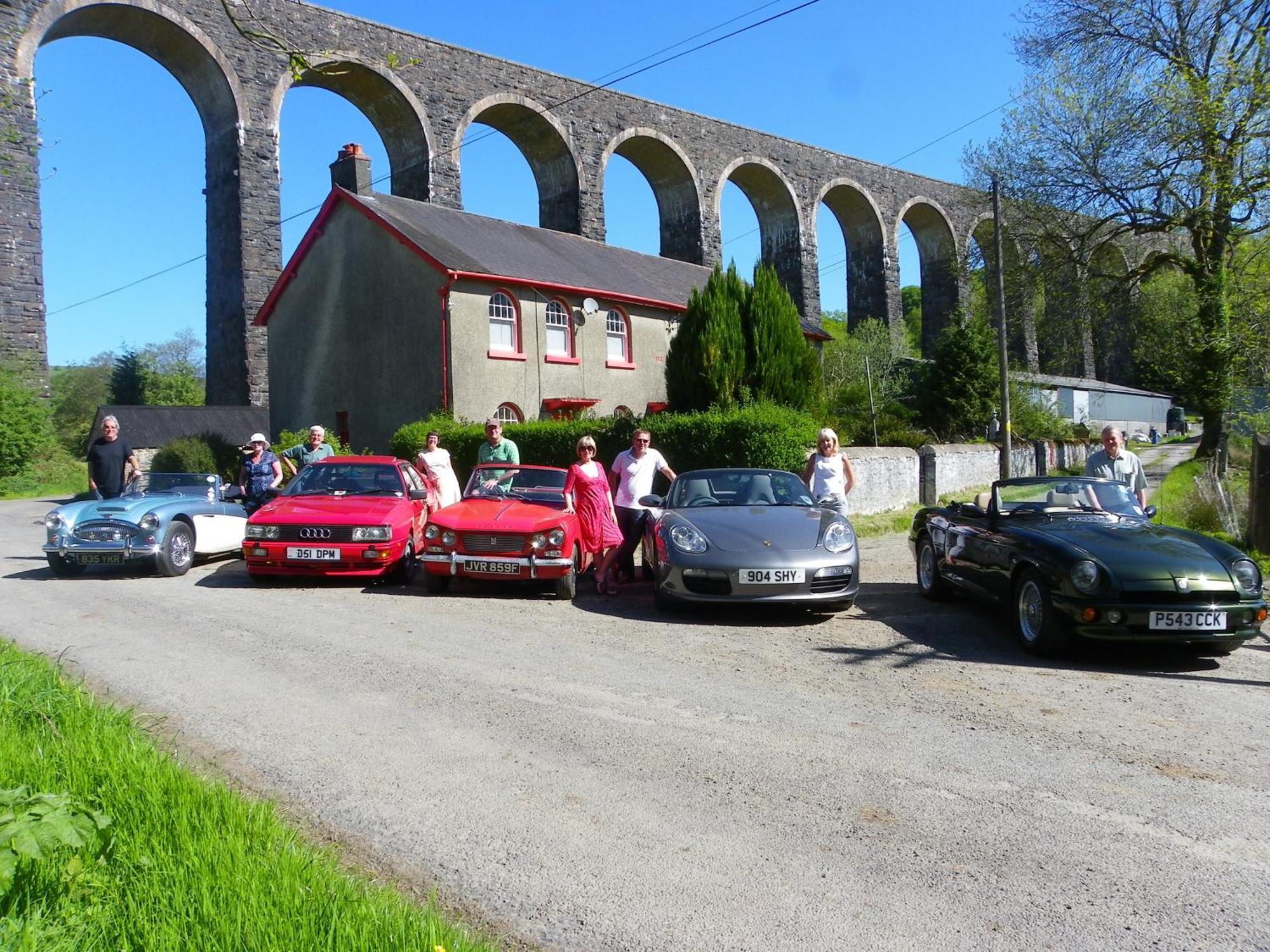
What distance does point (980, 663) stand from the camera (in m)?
6.47

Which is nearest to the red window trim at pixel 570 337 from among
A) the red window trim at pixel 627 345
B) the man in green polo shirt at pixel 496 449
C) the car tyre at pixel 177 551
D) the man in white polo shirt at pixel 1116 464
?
the red window trim at pixel 627 345

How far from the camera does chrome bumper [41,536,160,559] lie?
400 inches

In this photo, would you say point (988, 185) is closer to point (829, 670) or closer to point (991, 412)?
point (991, 412)

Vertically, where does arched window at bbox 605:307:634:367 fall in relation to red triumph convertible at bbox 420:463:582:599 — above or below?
above

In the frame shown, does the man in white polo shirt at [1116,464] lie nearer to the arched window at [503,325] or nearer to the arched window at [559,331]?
the arched window at [503,325]

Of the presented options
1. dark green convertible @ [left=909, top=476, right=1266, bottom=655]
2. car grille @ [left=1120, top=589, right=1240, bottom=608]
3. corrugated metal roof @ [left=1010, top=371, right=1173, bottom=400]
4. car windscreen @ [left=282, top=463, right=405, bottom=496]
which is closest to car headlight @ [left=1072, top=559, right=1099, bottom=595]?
dark green convertible @ [left=909, top=476, right=1266, bottom=655]

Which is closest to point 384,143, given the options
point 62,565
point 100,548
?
point 62,565

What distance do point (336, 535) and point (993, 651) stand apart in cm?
623

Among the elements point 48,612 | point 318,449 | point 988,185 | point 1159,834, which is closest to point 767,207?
point 988,185

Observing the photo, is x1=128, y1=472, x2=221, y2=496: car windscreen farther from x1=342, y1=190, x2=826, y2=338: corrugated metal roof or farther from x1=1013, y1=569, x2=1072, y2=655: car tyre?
x1=342, y1=190, x2=826, y2=338: corrugated metal roof

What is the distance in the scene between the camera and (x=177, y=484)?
467 inches

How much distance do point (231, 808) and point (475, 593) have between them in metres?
6.25

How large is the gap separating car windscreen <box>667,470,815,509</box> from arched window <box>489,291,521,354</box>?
1368 centimetres

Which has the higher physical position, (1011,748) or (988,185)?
(988,185)
